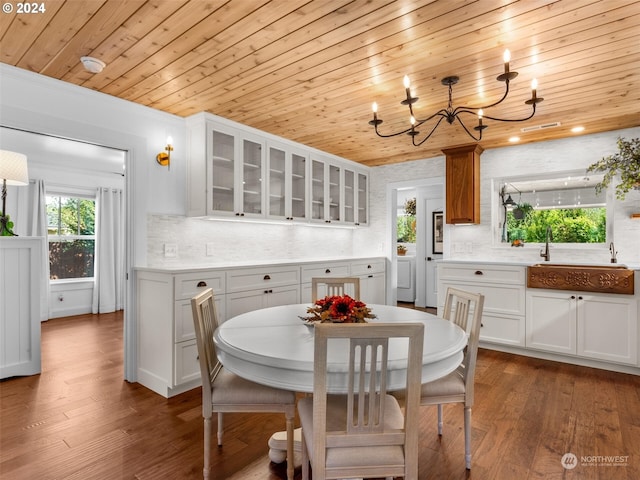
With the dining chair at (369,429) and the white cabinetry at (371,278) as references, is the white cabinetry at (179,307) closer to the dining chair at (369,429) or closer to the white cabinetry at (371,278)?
the white cabinetry at (371,278)

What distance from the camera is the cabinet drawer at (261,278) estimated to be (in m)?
3.20

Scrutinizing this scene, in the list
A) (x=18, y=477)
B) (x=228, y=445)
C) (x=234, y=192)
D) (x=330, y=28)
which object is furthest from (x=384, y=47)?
(x=18, y=477)

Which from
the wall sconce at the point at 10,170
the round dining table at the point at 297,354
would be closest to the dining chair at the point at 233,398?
the round dining table at the point at 297,354

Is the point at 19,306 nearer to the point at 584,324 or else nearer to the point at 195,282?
the point at 195,282

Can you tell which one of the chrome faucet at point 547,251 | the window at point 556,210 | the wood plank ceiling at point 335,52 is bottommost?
the chrome faucet at point 547,251

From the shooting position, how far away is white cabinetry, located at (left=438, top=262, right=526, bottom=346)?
12.6 ft

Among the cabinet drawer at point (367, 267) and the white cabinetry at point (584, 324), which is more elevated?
the cabinet drawer at point (367, 267)

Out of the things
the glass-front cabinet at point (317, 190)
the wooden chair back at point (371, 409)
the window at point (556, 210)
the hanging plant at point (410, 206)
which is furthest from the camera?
the hanging plant at point (410, 206)

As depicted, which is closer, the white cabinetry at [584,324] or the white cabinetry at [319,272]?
the white cabinetry at [584,324]

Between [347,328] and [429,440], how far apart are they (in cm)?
147

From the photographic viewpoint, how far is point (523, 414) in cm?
254

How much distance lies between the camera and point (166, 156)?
130 inches

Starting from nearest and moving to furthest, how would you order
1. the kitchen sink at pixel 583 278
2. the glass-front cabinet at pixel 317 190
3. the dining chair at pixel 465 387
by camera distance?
the dining chair at pixel 465 387 < the kitchen sink at pixel 583 278 < the glass-front cabinet at pixel 317 190

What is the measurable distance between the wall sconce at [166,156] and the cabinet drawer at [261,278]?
1191 millimetres
